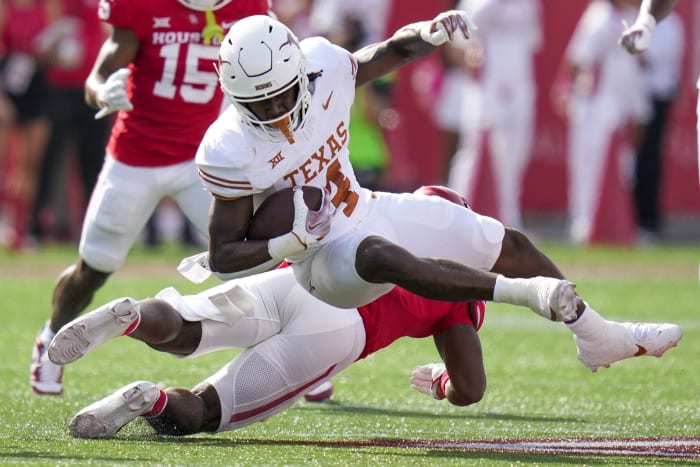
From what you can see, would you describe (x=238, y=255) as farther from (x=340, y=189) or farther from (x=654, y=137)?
(x=654, y=137)

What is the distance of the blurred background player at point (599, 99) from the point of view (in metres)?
11.8

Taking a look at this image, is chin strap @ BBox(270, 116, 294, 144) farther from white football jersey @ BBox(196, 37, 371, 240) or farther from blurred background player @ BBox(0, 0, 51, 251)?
blurred background player @ BBox(0, 0, 51, 251)

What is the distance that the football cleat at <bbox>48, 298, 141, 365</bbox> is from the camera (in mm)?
4520

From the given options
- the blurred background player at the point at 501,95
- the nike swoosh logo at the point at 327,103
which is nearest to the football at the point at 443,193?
the nike swoosh logo at the point at 327,103

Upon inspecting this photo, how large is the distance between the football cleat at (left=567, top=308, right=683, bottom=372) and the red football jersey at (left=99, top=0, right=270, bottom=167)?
196 cm

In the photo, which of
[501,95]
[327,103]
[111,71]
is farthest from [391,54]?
[501,95]

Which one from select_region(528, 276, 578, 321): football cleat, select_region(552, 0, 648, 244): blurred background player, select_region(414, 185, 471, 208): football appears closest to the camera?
select_region(528, 276, 578, 321): football cleat

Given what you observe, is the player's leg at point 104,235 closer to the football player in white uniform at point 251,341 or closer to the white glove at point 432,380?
the football player in white uniform at point 251,341

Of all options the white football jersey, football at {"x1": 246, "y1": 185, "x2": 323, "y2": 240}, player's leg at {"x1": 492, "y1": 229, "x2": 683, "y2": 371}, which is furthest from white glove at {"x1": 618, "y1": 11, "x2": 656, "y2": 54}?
football at {"x1": 246, "y1": 185, "x2": 323, "y2": 240}

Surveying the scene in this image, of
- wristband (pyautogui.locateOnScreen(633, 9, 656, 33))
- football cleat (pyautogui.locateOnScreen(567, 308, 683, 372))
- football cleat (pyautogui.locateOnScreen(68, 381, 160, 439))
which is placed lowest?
football cleat (pyautogui.locateOnScreen(68, 381, 160, 439))

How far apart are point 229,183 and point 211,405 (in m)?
0.70

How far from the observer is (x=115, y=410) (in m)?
4.55

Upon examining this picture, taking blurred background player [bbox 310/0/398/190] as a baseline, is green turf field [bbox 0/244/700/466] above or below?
above

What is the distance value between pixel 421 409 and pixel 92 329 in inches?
57.2
